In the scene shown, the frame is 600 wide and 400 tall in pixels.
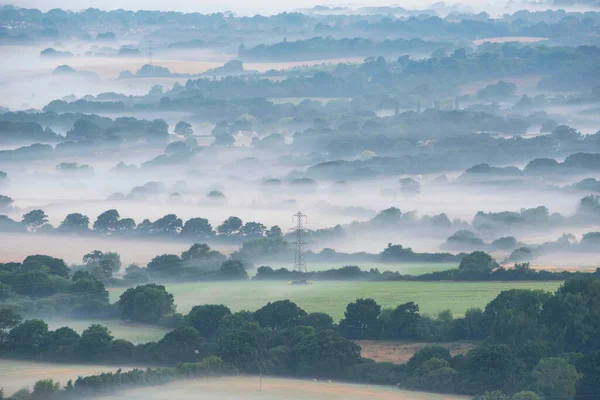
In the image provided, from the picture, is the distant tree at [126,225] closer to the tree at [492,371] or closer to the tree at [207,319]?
the tree at [207,319]

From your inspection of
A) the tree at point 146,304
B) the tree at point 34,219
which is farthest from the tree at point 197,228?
the tree at point 146,304

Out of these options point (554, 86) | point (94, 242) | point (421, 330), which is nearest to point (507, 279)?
point (421, 330)

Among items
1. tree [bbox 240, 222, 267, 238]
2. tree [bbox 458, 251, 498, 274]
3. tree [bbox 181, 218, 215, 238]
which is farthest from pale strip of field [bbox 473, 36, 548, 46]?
tree [bbox 458, 251, 498, 274]

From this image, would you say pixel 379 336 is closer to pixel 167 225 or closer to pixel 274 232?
pixel 274 232

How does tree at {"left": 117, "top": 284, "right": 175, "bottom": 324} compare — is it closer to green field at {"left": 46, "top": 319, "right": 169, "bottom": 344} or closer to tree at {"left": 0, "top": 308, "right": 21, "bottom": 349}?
green field at {"left": 46, "top": 319, "right": 169, "bottom": 344}

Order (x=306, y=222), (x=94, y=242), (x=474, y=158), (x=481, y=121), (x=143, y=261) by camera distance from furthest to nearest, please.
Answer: (x=481, y=121)
(x=474, y=158)
(x=306, y=222)
(x=94, y=242)
(x=143, y=261)

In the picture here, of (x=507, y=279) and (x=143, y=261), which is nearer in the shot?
(x=507, y=279)

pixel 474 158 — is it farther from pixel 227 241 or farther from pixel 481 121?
pixel 227 241
